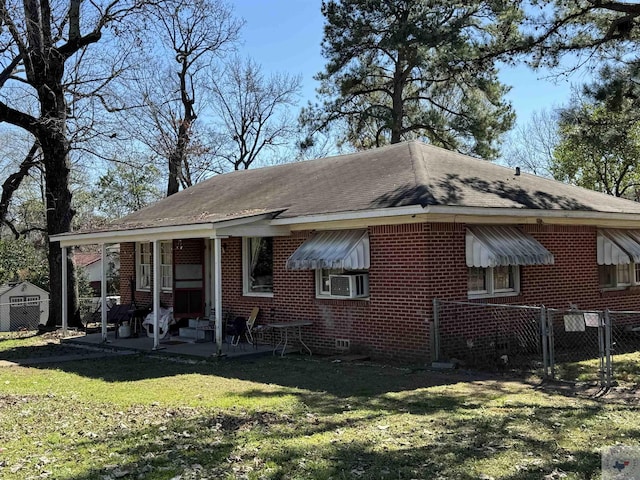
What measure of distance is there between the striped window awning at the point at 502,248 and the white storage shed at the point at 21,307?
A: 1643 cm

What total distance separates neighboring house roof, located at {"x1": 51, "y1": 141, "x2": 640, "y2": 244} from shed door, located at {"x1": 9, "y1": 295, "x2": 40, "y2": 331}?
6.43 meters

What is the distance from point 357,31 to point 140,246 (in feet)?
44.4

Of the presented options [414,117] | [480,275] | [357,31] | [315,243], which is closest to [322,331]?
[315,243]

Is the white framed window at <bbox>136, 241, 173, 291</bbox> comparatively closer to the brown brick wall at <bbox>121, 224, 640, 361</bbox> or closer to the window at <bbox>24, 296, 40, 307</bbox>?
the brown brick wall at <bbox>121, 224, 640, 361</bbox>

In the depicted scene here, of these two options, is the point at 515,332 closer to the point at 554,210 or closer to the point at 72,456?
the point at 554,210

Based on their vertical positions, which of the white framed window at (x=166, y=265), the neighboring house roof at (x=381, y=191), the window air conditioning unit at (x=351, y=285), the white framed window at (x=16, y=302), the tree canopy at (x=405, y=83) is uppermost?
the tree canopy at (x=405, y=83)

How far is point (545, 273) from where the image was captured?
45.8 feet

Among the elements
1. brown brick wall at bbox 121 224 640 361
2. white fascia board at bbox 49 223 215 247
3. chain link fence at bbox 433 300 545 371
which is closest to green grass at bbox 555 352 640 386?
chain link fence at bbox 433 300 545 371

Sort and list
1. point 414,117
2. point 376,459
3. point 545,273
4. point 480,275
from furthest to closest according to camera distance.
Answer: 1. point 414,117
2. point 545,273
3. point 480,275
4. point 376,459

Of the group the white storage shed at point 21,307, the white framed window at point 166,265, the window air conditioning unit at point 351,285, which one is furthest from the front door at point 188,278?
the white storage shed at point 21,307

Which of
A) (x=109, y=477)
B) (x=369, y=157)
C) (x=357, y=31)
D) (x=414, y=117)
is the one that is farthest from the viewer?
(x=414, y=117)

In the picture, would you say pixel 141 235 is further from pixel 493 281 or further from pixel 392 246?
pixel 493 281

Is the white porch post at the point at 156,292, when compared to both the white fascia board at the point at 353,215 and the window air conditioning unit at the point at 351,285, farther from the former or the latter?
the window air conditioning unit at the point at 351,285

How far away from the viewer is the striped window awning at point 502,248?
11.9 meters
